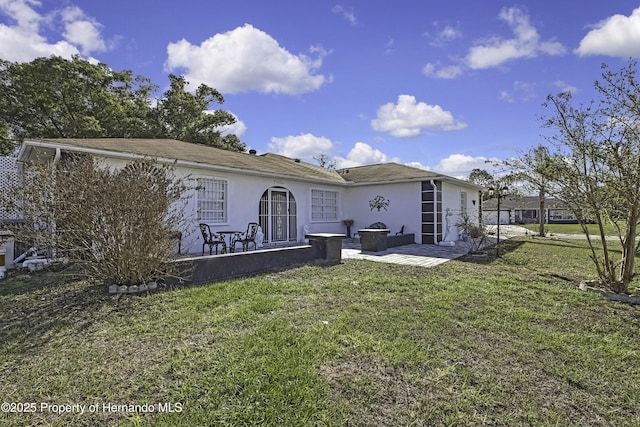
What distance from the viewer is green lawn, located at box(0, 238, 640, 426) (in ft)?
9.04

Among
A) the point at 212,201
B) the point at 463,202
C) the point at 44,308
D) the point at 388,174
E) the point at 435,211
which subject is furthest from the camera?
the point at 463,202

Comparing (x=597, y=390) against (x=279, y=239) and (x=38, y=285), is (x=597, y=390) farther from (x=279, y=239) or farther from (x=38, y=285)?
(x=279, y=239)

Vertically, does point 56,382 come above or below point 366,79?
below

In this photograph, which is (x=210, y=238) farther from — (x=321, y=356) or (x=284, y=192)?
(x=321, y=356)

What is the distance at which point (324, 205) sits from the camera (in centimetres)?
1625

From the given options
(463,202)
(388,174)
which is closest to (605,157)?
(388,174)

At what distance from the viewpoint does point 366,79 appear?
1373 cm

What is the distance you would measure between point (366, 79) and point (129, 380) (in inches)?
517

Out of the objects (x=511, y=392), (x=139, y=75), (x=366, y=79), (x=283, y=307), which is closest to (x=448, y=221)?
(x=366, y=79)

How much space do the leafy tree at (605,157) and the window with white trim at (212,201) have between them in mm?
9223

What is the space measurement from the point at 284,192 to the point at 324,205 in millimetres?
2748

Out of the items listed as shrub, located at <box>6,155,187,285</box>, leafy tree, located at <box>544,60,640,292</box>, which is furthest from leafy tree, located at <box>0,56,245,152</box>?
leafy tree, located at <box>544,60,640,292</box>

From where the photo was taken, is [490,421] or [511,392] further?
[511,392]

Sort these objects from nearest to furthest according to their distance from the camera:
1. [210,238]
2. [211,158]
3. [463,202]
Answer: [210,238]
[211,158]
[463,202]
